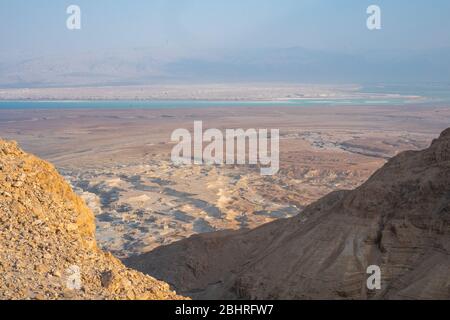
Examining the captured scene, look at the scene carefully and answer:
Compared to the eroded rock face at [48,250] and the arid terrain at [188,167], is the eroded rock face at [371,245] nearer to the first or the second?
the eroded rock face at [48,250]

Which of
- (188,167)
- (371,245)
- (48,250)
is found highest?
(48,250)

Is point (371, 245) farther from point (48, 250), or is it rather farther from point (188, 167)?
point (188, 167)

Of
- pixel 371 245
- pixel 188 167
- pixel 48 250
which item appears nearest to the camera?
pixel 48 250

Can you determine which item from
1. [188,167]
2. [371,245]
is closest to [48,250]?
[371,245]

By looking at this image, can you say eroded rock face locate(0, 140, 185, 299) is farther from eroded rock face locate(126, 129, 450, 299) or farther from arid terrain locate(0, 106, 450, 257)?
arid terrain locate(0, 106, 450, 257)

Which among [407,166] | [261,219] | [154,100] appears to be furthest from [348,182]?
[154,100]
